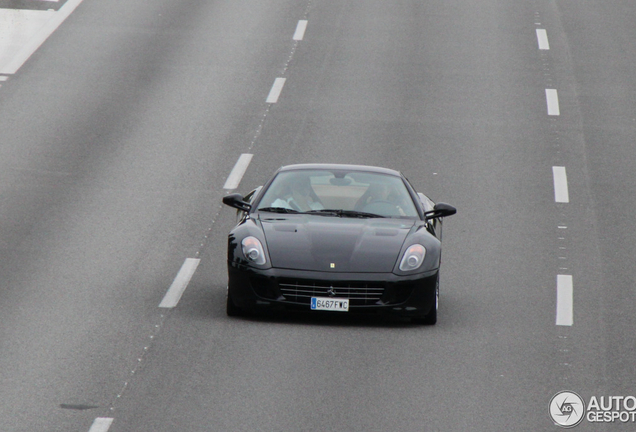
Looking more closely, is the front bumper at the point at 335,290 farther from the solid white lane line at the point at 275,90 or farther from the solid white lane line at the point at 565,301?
the solid white lane line at the point at 275,90

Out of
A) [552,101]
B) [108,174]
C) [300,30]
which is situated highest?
[108,174]

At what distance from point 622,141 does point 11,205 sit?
9.74m

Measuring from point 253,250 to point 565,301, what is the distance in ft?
10.6

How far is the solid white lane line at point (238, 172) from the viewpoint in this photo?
16.6 m

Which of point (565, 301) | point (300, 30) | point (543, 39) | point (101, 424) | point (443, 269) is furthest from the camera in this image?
point (300, 30)

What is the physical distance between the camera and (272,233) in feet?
35.5

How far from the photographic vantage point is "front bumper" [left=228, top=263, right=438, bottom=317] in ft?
33.9

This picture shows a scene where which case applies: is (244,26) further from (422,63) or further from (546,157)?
(546,157)

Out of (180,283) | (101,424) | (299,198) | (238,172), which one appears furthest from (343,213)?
(238,172)

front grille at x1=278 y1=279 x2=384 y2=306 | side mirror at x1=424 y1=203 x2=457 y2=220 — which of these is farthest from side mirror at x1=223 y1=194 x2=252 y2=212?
side mirror at x1=424 y1=203 x2=457 y2=220

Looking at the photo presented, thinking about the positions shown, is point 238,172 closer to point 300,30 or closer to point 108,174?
point 108,174

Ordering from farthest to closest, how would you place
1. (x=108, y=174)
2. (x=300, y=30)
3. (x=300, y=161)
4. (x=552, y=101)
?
(x=300, y=30), (x=552, y=101), (x=300, y=161), (x=108, y=174)

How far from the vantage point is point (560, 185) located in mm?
17156

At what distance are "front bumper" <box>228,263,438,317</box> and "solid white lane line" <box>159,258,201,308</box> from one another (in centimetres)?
90
